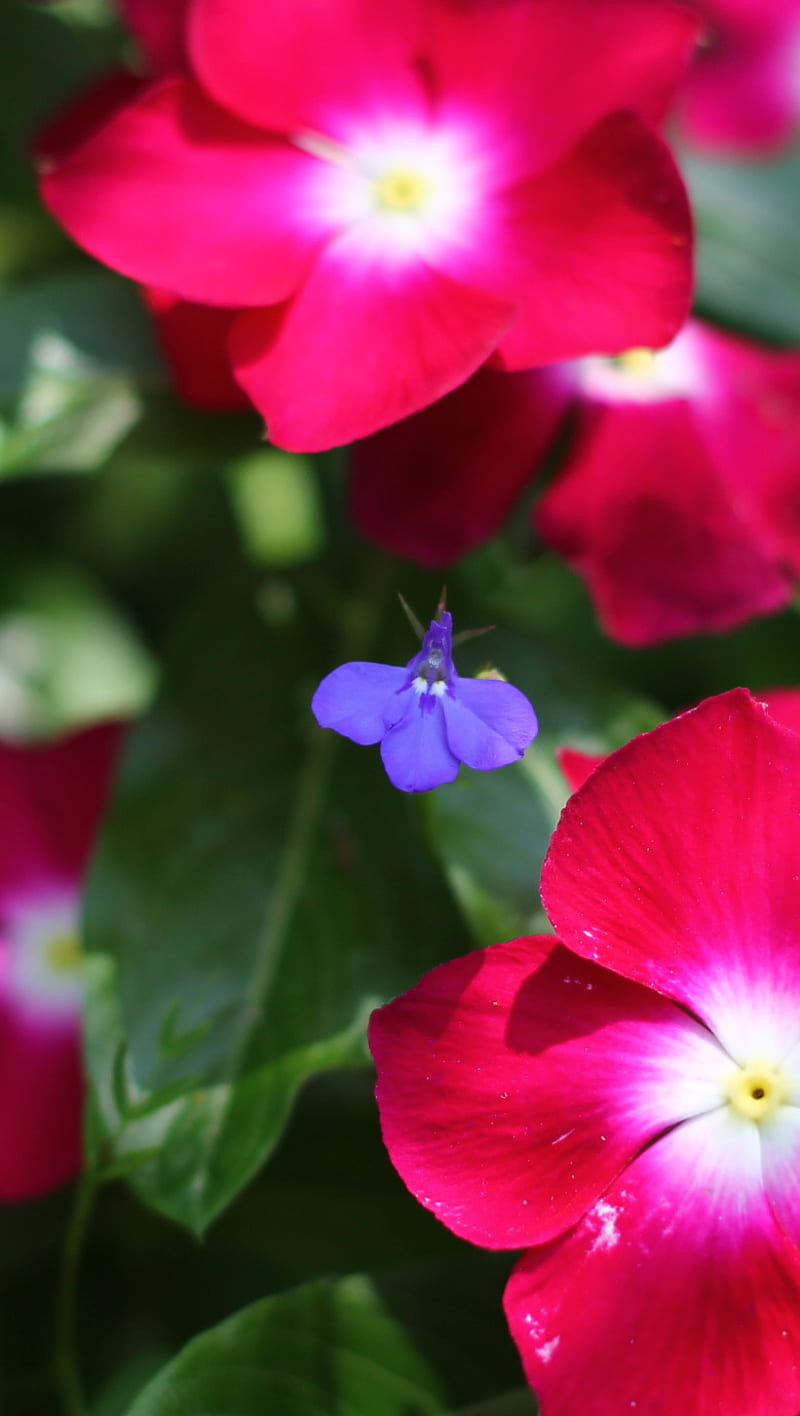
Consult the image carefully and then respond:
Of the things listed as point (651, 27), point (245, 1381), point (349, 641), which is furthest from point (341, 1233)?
point (651, 27)

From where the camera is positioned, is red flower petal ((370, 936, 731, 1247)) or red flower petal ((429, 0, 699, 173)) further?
red flower petal ((429, 0, 699, 173))

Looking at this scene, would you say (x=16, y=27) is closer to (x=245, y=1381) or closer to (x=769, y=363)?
(x=769, y=363)

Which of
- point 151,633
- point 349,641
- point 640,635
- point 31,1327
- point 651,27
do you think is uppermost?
point 651,27

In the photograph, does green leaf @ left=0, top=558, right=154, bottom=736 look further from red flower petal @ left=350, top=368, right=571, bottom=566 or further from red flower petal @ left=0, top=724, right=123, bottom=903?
red flower petal @ left=350, top=368, right=571, bottom=566

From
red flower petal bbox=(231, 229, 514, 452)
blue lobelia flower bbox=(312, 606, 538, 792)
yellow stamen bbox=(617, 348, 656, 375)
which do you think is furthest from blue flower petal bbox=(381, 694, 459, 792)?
yellow stamen bbox=(617, 348, 656, 375)

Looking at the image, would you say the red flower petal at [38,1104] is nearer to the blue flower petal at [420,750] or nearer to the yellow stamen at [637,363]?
the blue flower petal at [420,750]

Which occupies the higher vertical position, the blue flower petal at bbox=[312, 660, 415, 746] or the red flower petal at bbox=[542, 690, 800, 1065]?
the blue flower petal at bbox=[312, 660, 415, 746]

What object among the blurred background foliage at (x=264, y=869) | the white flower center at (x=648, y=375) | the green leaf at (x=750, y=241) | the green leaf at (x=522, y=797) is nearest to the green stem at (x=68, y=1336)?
the blurred background foliage at (x=264, y=869)
